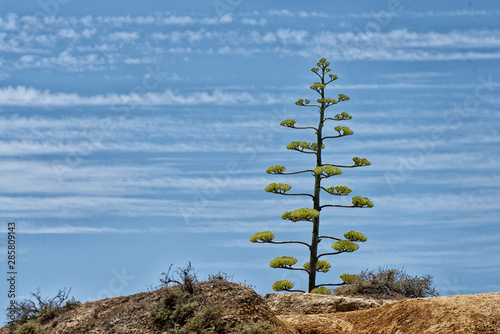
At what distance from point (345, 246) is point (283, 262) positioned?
241cm

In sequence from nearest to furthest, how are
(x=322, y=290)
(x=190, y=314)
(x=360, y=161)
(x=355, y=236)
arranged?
(x=190, y=314) → (x=322, y=290) → (x=355, y=236) → (x=360, y=161)

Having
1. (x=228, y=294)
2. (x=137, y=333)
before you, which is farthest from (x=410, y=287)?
(x=137, y=333)

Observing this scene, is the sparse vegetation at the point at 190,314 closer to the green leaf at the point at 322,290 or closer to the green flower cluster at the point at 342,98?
the green leaf at the point at 322,290

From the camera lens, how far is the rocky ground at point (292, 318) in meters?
10.6

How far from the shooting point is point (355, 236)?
21.4m

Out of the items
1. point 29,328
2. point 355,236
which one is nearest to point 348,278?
point 355,236

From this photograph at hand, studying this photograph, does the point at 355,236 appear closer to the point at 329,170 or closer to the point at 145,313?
the point at 329,170

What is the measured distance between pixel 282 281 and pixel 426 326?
10.7 m


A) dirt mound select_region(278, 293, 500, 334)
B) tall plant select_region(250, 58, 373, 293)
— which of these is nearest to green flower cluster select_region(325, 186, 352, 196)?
tall plant select_region(250, 58, 373, 293)

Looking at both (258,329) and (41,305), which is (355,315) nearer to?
(258,329)

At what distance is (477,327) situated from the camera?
10.5 m

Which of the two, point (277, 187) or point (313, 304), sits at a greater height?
point (277, 187)

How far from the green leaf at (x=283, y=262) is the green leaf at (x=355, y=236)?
2210 mm

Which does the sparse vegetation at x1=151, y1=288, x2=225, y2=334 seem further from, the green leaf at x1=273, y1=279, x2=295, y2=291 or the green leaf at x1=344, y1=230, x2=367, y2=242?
the green leaf at x1=344, y1=230, x2=367, y2=242
